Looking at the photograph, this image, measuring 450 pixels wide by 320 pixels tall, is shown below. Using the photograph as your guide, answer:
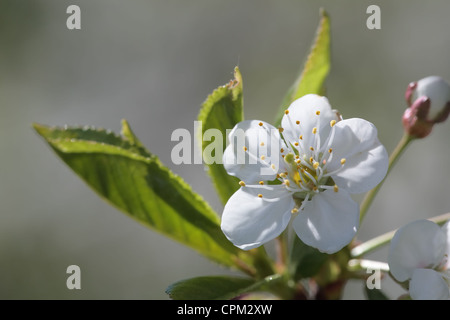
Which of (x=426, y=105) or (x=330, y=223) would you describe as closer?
(x=330, y=223)

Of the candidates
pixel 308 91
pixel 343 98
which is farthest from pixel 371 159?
pixel 343 98

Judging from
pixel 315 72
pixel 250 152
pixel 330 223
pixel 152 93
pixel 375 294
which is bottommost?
pixel 375 294

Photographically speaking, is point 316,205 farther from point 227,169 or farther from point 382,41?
point 382,41

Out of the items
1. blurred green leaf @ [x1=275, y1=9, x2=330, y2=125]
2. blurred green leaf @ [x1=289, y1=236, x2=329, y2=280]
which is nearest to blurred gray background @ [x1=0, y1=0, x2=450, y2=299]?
blurred green leaf @ [x1=275, y1=9, x2=330, y2=125]

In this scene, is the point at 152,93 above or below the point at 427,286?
above

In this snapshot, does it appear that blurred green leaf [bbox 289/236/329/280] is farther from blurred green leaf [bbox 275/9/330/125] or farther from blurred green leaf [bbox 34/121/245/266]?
blurred green leaf [bbox 275/9/330/125]

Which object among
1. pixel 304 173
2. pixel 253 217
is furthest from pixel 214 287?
pixel 304 173

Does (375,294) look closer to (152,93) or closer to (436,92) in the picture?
(436,92)

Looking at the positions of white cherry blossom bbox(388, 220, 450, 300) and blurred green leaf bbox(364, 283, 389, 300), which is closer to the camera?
white cherry blossom bbox(388, 220, 450, 300)
